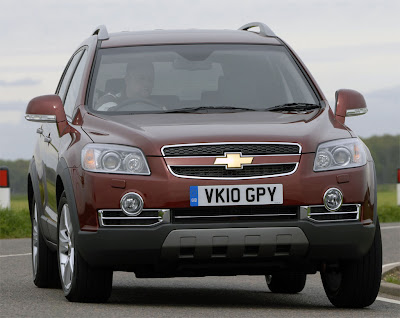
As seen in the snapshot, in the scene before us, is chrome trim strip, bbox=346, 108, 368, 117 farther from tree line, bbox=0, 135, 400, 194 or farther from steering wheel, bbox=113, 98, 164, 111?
tree line, bbox=0, 135, 400, 194

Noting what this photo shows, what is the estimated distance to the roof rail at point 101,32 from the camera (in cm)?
1029

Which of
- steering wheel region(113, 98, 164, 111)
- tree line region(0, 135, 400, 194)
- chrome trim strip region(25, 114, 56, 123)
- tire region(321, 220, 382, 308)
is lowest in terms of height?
tree line region(0, 135, 400, 194)

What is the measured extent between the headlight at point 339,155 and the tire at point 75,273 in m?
1.74

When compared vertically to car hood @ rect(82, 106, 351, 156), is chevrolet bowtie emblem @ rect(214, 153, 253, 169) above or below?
below

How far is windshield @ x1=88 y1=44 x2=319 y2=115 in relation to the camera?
372 inches

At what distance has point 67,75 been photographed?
11.3 metres

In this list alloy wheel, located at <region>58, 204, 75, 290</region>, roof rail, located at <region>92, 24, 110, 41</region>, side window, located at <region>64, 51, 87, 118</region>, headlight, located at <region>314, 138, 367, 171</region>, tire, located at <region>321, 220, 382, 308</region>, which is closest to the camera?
headlight, located at <region>314, 138, 367, 171</region>

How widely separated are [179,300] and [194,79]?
Result: 178 cm

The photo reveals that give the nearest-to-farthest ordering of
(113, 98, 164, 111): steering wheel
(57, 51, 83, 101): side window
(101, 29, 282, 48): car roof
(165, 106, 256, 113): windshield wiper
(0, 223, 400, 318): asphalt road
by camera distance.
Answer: (0, 223, 400, 318): asphalt road → (165, 106, 256, 113): windshield wiper → (113, 98, 164, 111): steering wheel → (101, 29, 282, 48): car roof → (57, 51, 83, 101): side window

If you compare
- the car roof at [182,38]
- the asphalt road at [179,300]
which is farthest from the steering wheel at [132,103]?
the asphalt road at [179,300]

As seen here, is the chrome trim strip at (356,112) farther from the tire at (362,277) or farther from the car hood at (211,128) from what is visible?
the tire at (362,277)

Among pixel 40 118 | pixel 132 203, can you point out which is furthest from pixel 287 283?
pixel 132 203

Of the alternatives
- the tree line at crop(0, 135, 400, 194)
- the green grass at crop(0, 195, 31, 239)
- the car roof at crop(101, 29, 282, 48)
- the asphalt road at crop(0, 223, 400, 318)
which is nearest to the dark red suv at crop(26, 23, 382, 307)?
the asphalt road at crop(0, 223, 400, 318)

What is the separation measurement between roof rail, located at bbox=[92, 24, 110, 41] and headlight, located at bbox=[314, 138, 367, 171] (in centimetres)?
254
